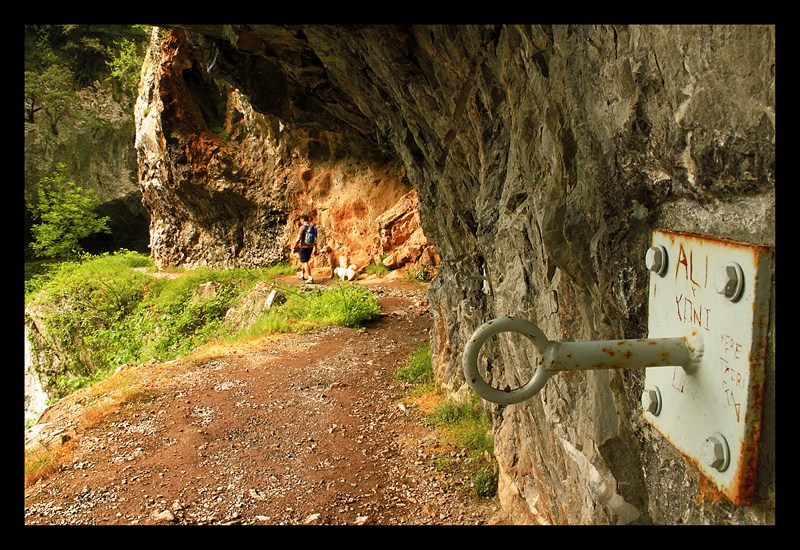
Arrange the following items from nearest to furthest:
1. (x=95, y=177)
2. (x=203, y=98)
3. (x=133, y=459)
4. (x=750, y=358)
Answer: (x=750, y=358), (x=133, y=459), (x=203, y=98), (x=95, y=177)

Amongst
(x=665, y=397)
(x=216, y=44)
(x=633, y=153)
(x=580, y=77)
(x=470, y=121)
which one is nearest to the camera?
(x=665, y=397)

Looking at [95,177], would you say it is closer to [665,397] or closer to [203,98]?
[203,98]

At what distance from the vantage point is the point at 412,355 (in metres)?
7.39

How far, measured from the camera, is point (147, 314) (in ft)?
42.2

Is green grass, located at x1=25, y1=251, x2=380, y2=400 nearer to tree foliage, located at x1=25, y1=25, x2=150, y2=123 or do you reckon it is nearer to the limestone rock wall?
the limestone rock wall

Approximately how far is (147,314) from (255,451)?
9414 millimetres

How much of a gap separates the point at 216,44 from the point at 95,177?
17429 millimetres

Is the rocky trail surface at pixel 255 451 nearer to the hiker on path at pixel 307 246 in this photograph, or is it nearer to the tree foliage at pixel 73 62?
the hiker on path at pixel 307 246

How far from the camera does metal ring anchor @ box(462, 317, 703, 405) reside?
3.56ft

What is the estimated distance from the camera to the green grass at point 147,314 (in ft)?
30.3

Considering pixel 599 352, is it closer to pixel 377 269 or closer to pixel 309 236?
pixel 309 236

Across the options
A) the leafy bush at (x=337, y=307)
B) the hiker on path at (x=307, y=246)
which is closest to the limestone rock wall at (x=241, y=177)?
the hiker on path at (x=307, y=246)

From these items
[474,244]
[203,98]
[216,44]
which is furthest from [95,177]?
[474,244]

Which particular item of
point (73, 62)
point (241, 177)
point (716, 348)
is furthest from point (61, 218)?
point (716, 348)
